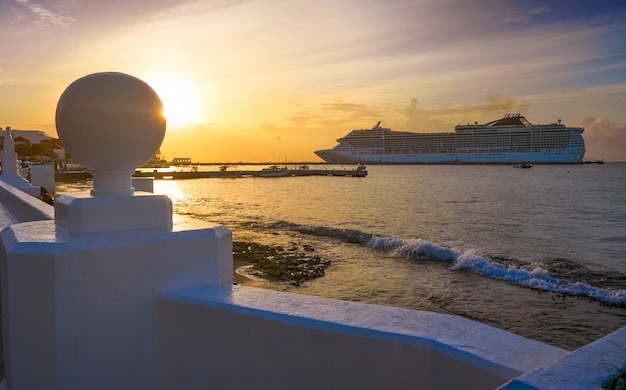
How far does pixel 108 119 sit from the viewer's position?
7.19 ft

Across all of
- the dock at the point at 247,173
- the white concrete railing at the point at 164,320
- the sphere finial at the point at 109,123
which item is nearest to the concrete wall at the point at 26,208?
the sphere finial at the point at 109,123

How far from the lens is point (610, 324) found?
8.29m

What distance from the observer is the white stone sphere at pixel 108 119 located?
2.19 m

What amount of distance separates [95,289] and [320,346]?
1.01 meters

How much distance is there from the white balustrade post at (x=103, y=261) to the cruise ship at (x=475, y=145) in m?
123

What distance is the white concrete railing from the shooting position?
57.9 inches

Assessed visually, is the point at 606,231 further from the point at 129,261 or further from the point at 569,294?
the point at 129,261

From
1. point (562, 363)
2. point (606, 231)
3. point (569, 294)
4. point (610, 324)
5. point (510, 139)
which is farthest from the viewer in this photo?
point (510, 139)

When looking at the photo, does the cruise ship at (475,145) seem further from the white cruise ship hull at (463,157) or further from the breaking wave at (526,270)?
the breaking wave at (526,270)

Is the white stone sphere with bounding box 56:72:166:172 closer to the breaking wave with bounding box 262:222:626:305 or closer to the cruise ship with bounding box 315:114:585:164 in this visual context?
the breaking wave with bounding box 262:222:626:305

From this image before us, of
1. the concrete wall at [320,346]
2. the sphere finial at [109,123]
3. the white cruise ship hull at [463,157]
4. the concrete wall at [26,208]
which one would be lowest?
the concrete wall at [320,346]

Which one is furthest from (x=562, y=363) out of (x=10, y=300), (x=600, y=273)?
(x=600, y=273)

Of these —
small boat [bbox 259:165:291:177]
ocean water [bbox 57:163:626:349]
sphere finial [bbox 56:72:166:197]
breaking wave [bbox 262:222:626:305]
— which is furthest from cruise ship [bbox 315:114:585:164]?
sphere finial [bbox 56:72:166:197]

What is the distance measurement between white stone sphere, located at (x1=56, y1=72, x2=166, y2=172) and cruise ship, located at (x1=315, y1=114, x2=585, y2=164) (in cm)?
12285
